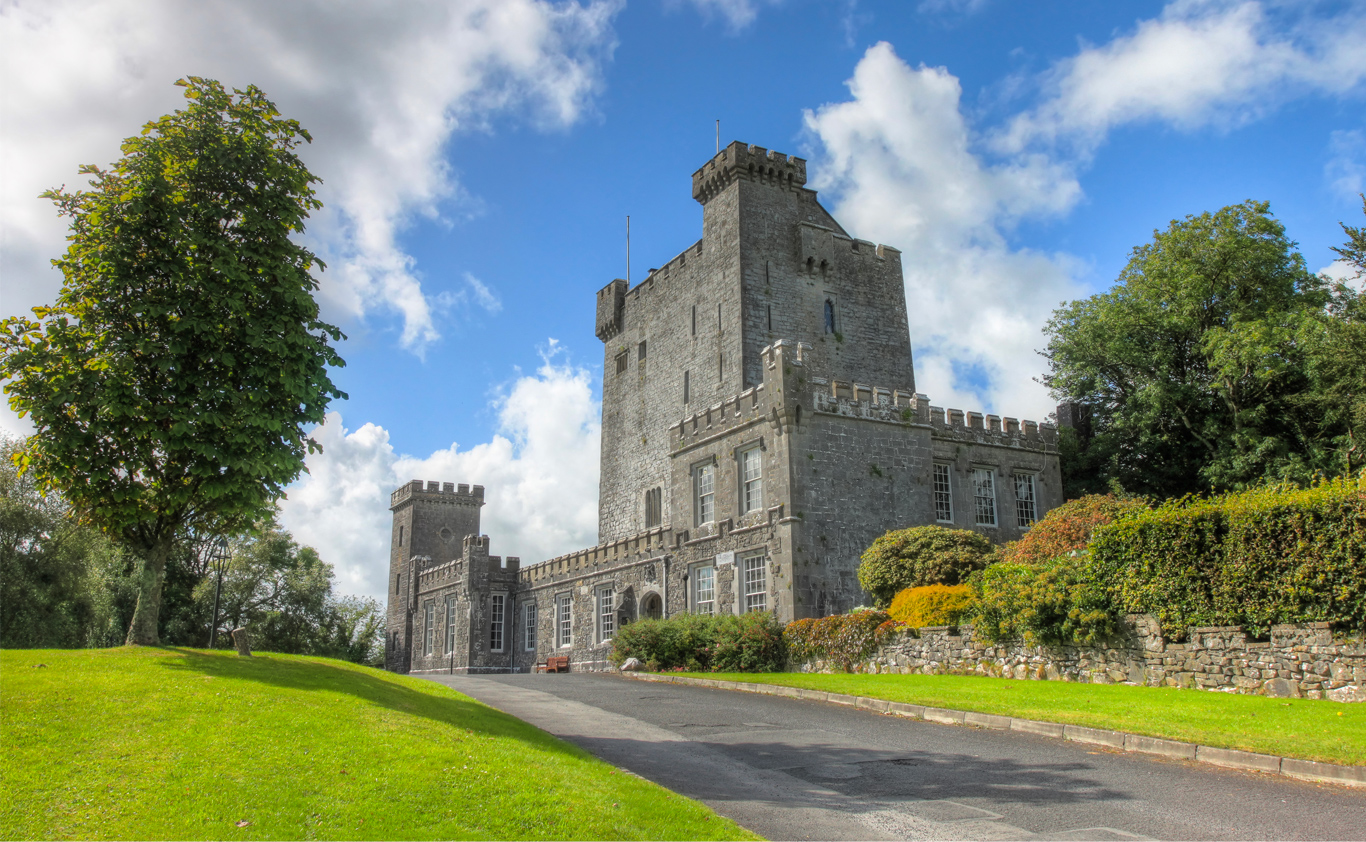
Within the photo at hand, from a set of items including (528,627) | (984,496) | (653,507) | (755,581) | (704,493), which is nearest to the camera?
(755,581)

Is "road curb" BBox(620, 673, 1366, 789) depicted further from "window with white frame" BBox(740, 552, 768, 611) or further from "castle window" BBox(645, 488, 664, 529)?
"castle window" BBox(645, 488, 664, 529)

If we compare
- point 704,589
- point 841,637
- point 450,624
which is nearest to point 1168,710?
point 841,637

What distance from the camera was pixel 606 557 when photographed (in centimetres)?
3350

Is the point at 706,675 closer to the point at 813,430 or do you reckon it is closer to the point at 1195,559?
the point at 813,430

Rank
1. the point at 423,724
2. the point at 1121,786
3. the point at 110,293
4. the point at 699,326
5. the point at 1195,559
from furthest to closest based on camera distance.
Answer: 1. the point at 699,326
2. the point at 1195,559
3. the point at 110,293
4. the point at 423,724
5. the point at 1121,786

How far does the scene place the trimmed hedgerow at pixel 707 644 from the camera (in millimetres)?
22938

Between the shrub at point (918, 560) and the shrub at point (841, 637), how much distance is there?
2066mm

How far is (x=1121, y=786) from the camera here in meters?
8.95

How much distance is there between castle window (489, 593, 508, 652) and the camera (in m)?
41.1

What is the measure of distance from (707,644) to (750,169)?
20706 mm

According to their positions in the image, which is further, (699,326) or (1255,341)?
(699,326)

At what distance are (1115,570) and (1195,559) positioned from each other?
145 centimetres

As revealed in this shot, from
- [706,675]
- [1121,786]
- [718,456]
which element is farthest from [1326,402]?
[1121,786]

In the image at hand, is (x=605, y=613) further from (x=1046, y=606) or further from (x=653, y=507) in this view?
(x=1046, y=606)
